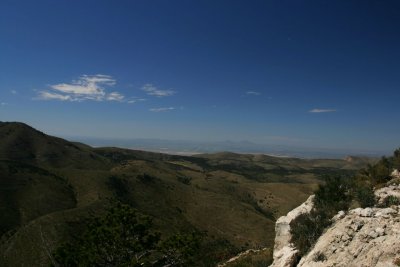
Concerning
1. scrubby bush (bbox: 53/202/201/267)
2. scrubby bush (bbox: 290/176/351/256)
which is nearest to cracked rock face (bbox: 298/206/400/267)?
scrubby bush (bbox: 290/176/351/256)

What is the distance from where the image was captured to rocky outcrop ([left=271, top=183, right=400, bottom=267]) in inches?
573

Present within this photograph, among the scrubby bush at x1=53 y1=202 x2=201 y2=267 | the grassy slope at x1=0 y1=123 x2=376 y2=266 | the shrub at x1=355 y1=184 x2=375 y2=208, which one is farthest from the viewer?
the grassy slope at x1=0 y1=123 x2=376 y2=266

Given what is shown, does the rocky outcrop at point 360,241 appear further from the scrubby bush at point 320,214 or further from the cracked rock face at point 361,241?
the scrubby bush at point 320,214

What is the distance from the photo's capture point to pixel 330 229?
18.9 metres

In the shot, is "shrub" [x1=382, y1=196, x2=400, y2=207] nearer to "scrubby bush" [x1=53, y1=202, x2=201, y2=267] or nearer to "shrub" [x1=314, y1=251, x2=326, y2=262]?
"shrub" [x1=314, y1=251, x2=326, y2=262]

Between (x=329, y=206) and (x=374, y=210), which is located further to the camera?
(x=329, y=206)

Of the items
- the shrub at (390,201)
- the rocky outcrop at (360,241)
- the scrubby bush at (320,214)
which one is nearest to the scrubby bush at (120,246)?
the rocky outcrop at (360,241)

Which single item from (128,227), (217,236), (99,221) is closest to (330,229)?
(128,227)

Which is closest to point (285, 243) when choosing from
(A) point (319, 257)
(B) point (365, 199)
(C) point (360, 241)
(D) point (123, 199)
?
(A) point (319, 257)

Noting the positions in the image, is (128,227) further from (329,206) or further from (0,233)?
(0,233)

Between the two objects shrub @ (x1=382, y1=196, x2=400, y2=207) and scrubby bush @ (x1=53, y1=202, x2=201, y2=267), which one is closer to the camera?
shrub @ (x1=382, y1=196, x2=400, y2=207)

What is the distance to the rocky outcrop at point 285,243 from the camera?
764 inches

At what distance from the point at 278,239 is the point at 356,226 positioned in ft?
20.0

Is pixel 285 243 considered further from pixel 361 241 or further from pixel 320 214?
pixel 361 241
